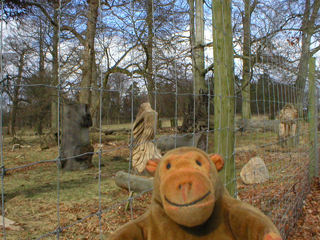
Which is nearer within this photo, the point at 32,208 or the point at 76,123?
the point at 32,208

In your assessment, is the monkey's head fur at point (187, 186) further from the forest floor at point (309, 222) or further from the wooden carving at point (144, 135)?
the wooden carving at point (144, 135)

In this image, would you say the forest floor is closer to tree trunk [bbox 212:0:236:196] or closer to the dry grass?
the dry grass

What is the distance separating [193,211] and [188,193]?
0.06 m

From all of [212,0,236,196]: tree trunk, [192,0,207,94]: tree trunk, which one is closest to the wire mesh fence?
[212,0,236,196]: tree trunk

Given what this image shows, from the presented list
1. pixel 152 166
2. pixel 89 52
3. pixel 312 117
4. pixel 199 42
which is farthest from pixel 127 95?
pixel 199 42

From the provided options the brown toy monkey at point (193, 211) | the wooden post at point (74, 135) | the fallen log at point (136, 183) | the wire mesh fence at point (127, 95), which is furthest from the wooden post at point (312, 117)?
the brown toy monkey at point (193, 211)

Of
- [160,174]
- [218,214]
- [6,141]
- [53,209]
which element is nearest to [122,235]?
[160,174]

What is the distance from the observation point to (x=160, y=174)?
1011 mm

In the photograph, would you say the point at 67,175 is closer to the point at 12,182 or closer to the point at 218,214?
the point at 12,182

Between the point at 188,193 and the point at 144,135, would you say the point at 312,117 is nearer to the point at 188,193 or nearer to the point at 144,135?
the point at 144,135

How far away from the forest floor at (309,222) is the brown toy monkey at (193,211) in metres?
2.45

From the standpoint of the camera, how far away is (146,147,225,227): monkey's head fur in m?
0.87

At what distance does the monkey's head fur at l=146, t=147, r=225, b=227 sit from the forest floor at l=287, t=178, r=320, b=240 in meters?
2.58

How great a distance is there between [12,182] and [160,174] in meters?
5.03
